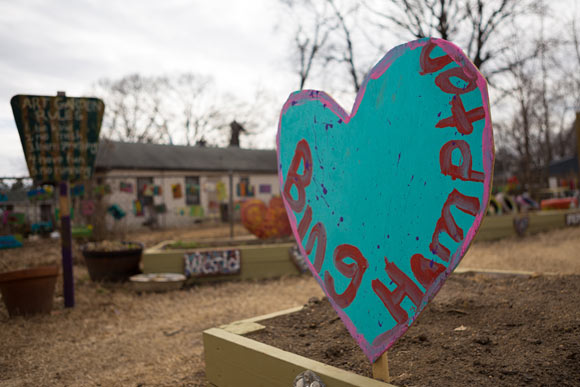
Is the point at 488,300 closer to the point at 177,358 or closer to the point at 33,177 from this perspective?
the point at 177,358

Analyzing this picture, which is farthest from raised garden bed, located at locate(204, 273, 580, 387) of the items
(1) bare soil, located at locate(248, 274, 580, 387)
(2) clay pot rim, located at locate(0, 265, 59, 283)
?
(2) clay pot rim, located at locate(0, 265, 59, 283)

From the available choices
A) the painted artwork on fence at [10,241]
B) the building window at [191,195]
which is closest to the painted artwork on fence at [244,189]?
the building window at [191,195]

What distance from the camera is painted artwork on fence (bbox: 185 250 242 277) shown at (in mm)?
6621

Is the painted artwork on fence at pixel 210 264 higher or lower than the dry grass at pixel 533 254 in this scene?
higher

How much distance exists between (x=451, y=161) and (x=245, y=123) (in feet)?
116

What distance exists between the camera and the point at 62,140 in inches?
207

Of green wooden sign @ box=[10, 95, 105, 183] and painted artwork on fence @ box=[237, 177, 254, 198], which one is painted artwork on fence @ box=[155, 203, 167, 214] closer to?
painted artwork on fence @ box=[237, 177, 254, 198]

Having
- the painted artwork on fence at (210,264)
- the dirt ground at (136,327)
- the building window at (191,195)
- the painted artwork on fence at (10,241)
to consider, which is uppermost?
the building window at (191,195)

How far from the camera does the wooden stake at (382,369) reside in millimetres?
1837

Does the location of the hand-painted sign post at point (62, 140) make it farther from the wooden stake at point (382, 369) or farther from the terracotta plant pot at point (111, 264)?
the wooden stake at point (382, 369)

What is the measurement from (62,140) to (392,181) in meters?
4.73

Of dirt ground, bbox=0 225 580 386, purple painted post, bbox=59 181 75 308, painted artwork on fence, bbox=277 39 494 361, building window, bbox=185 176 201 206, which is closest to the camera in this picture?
painted artwork on fence, bbox=277 39 494 361

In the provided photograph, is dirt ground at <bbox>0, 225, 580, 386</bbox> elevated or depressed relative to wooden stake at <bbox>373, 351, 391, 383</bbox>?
depressed

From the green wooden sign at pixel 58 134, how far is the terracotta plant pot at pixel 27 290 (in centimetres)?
115
